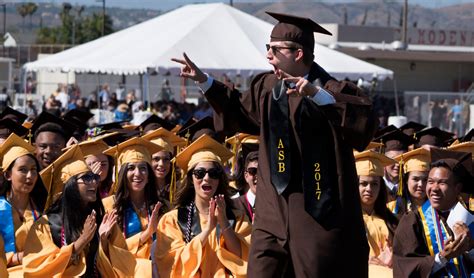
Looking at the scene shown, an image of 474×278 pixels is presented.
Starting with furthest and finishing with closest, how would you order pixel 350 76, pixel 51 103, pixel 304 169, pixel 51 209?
pixel 51 103, pixel 350 76, pixel 51 209, pixel 304 169

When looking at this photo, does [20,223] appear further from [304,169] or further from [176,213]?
[304,169]

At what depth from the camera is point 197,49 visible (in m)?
21.9

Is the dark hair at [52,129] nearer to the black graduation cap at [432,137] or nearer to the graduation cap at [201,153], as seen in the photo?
the graduation cap at [201,153]

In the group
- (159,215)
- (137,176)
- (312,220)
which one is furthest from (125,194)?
(312,220)

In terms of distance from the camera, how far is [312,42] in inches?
243

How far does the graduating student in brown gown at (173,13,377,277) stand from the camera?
6004mm

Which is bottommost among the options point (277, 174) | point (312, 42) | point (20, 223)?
point (20, 223)

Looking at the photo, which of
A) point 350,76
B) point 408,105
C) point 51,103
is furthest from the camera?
point 408,105

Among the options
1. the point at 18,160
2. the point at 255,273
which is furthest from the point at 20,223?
the point at 255,273

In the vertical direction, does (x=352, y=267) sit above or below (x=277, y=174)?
below

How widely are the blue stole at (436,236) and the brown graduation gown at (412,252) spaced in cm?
3

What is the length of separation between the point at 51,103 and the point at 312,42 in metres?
20.8

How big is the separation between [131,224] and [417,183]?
306 cm

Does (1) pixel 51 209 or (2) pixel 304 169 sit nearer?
(2) pixel 304 169
